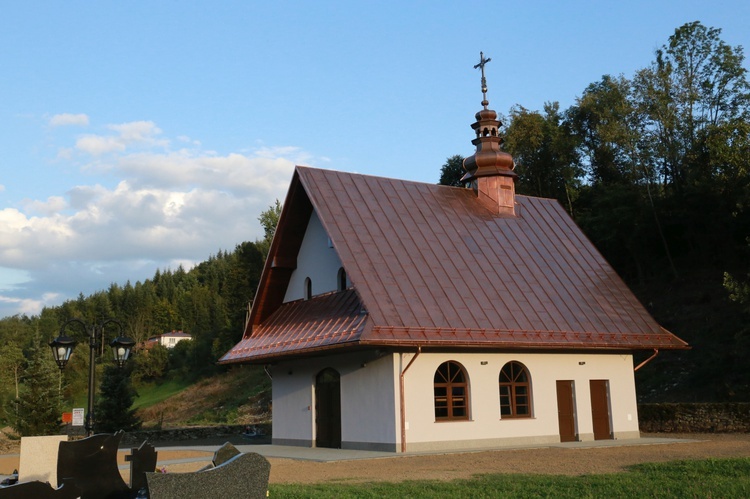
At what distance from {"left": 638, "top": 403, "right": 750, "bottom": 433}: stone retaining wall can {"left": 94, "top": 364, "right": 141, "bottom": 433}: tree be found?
834 inches

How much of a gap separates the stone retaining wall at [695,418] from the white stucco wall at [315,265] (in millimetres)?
11826

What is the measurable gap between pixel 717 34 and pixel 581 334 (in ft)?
81.3

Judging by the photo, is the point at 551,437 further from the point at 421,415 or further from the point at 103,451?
the point at 103,451

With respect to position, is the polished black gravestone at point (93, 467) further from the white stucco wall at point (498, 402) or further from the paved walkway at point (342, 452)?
the white stucco wall at point (498, 402)

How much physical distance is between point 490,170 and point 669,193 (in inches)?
735

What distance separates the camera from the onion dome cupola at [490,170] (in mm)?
25984

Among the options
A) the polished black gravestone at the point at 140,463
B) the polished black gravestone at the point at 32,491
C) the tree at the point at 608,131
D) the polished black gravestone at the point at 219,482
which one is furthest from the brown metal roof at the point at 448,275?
the tree at the point at 608,131

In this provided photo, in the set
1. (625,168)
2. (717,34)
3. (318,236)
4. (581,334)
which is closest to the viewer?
(581,334)

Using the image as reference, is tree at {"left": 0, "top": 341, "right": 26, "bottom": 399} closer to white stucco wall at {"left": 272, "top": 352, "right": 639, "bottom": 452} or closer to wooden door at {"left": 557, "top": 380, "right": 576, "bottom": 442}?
white stucco wall at {"left": 272, "top": 352, "right": 639, "bottom": 452}

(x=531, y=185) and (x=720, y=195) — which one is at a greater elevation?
(x=531, y=185)

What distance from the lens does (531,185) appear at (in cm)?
4862

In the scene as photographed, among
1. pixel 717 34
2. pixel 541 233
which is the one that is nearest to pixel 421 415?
pixel 541 233

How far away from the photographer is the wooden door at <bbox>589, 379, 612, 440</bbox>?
22.4m

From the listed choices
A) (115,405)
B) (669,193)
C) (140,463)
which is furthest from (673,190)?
(140,463)
